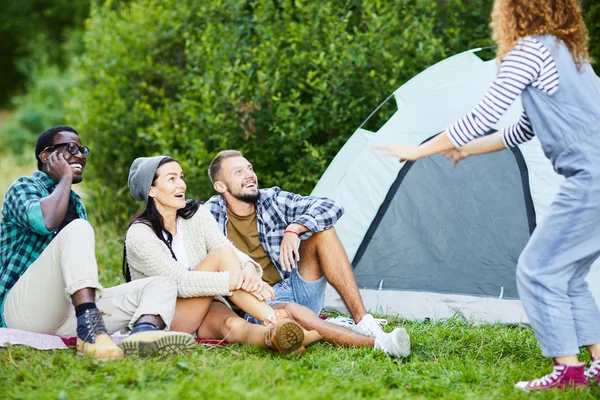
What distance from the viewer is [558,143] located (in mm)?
3057

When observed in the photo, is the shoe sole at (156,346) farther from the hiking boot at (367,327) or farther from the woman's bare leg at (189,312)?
the hiking boot at (367,327)

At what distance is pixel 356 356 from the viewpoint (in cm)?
368

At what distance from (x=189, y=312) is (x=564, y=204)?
187cm

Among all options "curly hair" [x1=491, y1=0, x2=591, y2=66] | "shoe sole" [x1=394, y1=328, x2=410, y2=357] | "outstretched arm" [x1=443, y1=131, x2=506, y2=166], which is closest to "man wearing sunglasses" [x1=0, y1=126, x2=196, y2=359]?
"shoe sole" [x1=394, y1=328, x2=410, y2=357]

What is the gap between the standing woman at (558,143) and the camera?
3027mm

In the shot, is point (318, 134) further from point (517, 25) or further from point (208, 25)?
point (517, 25)

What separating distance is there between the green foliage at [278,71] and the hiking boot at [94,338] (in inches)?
115

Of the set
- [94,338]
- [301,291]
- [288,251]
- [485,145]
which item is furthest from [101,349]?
[485,145]

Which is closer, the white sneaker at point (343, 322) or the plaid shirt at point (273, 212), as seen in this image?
the white sneaker at point (343, 322)

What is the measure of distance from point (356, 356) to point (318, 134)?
3.01 metres

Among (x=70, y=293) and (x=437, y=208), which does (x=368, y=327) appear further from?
(x=70, y=293)

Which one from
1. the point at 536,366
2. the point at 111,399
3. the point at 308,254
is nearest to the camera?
the point at 111,399

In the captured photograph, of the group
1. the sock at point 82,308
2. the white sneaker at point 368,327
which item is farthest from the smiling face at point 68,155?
the white sneaker at point 368,327

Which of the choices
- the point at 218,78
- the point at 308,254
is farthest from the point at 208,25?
the point at 308,254
